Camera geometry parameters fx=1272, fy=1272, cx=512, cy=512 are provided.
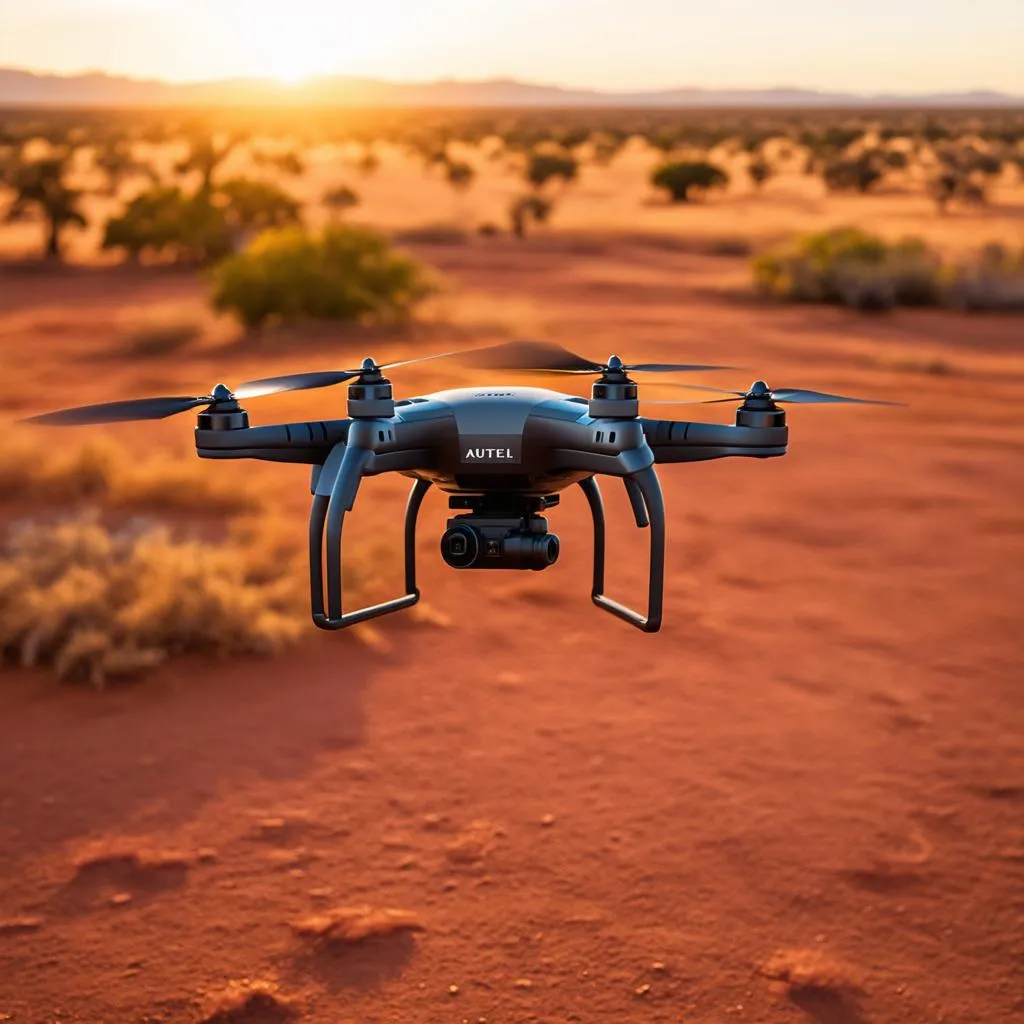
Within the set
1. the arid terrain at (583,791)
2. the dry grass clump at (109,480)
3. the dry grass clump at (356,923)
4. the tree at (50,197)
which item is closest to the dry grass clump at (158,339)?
the dry grass clump at (109,480)

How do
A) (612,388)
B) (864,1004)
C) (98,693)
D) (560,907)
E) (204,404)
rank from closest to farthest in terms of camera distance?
(612,388) → (204,404) → (864,1004) → (560,907) → (98,693)

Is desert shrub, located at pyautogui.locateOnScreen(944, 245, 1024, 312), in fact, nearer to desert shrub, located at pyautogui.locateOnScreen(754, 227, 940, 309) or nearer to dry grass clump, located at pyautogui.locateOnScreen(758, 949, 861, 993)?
desert shrub, located at pyautogui.locateOnScreen(754, 227, 940, 309)

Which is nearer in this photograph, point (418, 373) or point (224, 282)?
point (418, 373)

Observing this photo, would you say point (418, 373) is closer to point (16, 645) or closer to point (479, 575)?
point (479, 575)

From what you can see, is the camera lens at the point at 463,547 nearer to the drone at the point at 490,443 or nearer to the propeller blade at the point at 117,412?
the drone at the point at 490,443

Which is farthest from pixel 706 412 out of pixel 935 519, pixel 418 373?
pixel 418 373

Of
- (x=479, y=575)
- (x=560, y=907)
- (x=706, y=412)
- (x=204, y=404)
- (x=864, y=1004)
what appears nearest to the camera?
(x=204, y=404)

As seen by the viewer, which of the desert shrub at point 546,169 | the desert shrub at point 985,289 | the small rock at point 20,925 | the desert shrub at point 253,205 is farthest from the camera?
the desert shrub at point 546,169
